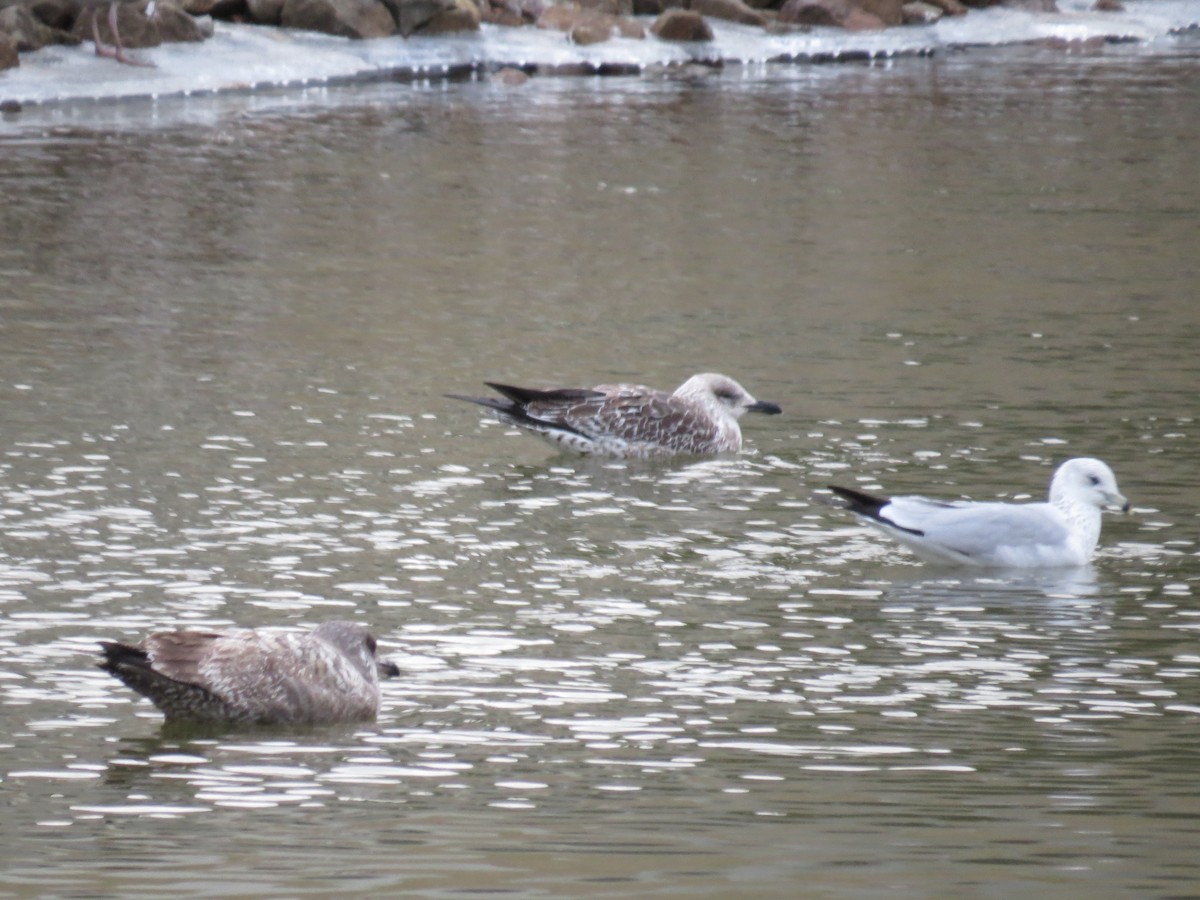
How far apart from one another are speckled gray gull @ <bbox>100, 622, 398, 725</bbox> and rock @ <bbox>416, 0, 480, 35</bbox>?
29792 mm

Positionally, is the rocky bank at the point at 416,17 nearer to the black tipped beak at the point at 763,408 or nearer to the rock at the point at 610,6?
the rock at the point at 610,6

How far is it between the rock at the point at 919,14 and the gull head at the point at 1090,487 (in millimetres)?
34433

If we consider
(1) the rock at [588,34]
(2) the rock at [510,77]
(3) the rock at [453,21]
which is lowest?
(2) the rock at [510,77]

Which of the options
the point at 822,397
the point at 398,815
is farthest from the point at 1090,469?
the point at 398,815

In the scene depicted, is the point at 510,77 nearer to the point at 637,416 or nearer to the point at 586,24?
the point at 586,24

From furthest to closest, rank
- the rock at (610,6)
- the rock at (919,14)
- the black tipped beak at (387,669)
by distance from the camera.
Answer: the rock at (919,14) → the rock at (610,6) → the black tipped beak at (387,669)

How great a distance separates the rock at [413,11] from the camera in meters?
36.2

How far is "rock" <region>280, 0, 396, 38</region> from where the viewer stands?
3509 cm

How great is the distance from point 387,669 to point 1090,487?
12.4 feet

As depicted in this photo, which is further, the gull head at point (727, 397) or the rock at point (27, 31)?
the rock at point (27, 31)

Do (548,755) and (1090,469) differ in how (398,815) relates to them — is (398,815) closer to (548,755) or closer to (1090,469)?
(548,755)

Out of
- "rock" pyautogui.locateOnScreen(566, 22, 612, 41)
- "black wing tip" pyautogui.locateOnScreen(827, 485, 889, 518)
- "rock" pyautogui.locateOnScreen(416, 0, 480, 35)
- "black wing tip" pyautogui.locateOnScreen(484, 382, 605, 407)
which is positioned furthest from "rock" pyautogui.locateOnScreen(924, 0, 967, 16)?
"black wing tip" pyautogui.locateOnScreen(827, 485, 889, 518)

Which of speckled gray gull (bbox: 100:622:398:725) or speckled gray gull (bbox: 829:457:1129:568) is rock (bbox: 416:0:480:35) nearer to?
speckled gray gull (bbox: 829:457:1129:568)

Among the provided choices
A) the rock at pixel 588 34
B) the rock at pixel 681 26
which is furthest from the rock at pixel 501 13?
the rock at pixel 681 26
